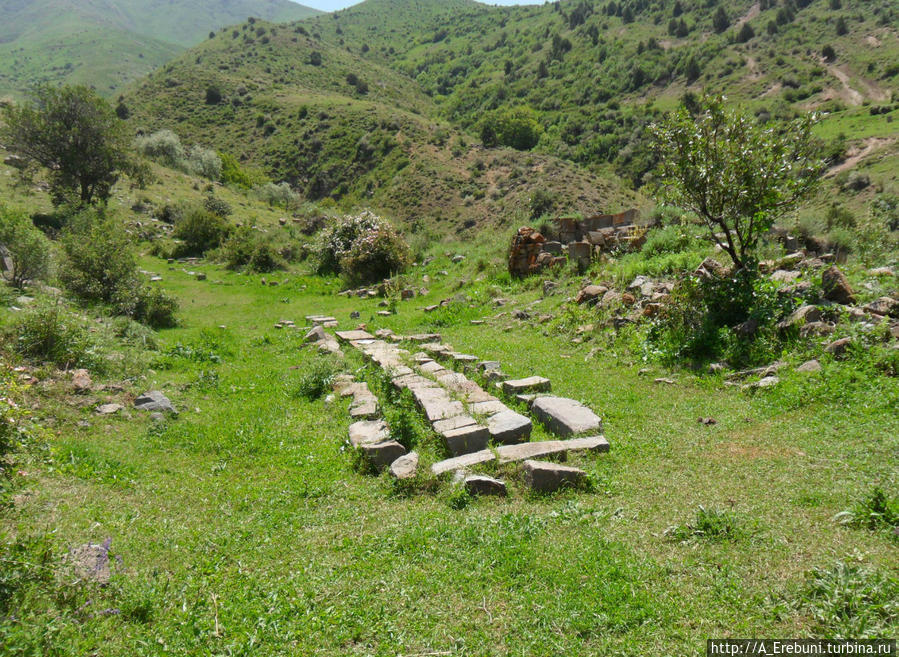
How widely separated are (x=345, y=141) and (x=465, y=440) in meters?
56.0

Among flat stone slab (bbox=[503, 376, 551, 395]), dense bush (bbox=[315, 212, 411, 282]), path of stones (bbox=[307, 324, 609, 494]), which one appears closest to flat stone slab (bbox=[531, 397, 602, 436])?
→ path of stones (bbox=[307, 324, 609, 494])

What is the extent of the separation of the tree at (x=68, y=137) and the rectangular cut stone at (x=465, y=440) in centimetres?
2385

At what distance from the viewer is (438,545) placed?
12.8 ft

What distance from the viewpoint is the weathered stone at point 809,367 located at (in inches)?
255

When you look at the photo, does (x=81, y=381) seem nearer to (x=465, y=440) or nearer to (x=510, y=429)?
(x=465, y=440)

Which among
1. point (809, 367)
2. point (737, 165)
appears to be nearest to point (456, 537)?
point (809, 367)

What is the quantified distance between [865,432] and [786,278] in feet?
15.0

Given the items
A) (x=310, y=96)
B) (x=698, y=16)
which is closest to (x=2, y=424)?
(x=310, y=96)

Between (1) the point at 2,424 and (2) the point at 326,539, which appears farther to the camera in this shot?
(2) the point at 326,539

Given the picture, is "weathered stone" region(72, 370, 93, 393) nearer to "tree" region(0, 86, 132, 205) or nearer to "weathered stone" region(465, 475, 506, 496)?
"weathered stone" region(465, 475, 506, 496)

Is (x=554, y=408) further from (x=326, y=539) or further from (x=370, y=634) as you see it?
(x=370, y=634)

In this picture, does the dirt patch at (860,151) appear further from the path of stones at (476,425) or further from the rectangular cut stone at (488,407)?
the rectangular cut stone at (488,407)

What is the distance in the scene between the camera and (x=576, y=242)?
16250 mm

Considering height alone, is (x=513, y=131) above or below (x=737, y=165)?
above
